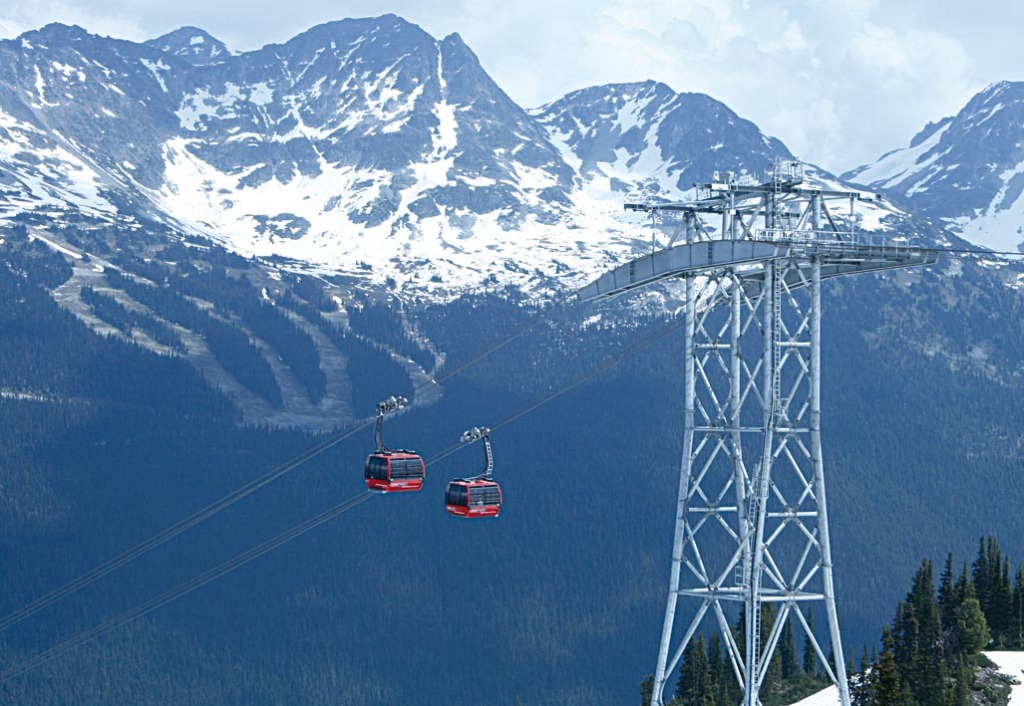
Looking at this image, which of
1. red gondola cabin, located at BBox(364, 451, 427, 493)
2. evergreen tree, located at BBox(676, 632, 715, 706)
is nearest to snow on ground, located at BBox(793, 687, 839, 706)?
evergreen tree, located at BBox(676, 632, 715, 706)

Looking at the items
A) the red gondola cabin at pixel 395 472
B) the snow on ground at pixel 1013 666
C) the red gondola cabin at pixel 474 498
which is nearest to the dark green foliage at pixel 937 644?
the snow on ground at pixel 1013 666

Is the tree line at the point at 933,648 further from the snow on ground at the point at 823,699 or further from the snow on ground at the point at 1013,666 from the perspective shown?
the snow on ground at the point at 823,699

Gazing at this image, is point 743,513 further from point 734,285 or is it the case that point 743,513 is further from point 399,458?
point 399,458

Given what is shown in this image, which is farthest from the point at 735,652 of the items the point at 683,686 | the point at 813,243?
the point at 683,686

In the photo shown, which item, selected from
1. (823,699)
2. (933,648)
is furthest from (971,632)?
(823,699)

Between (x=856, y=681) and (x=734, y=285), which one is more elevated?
(x=734, y=285)
